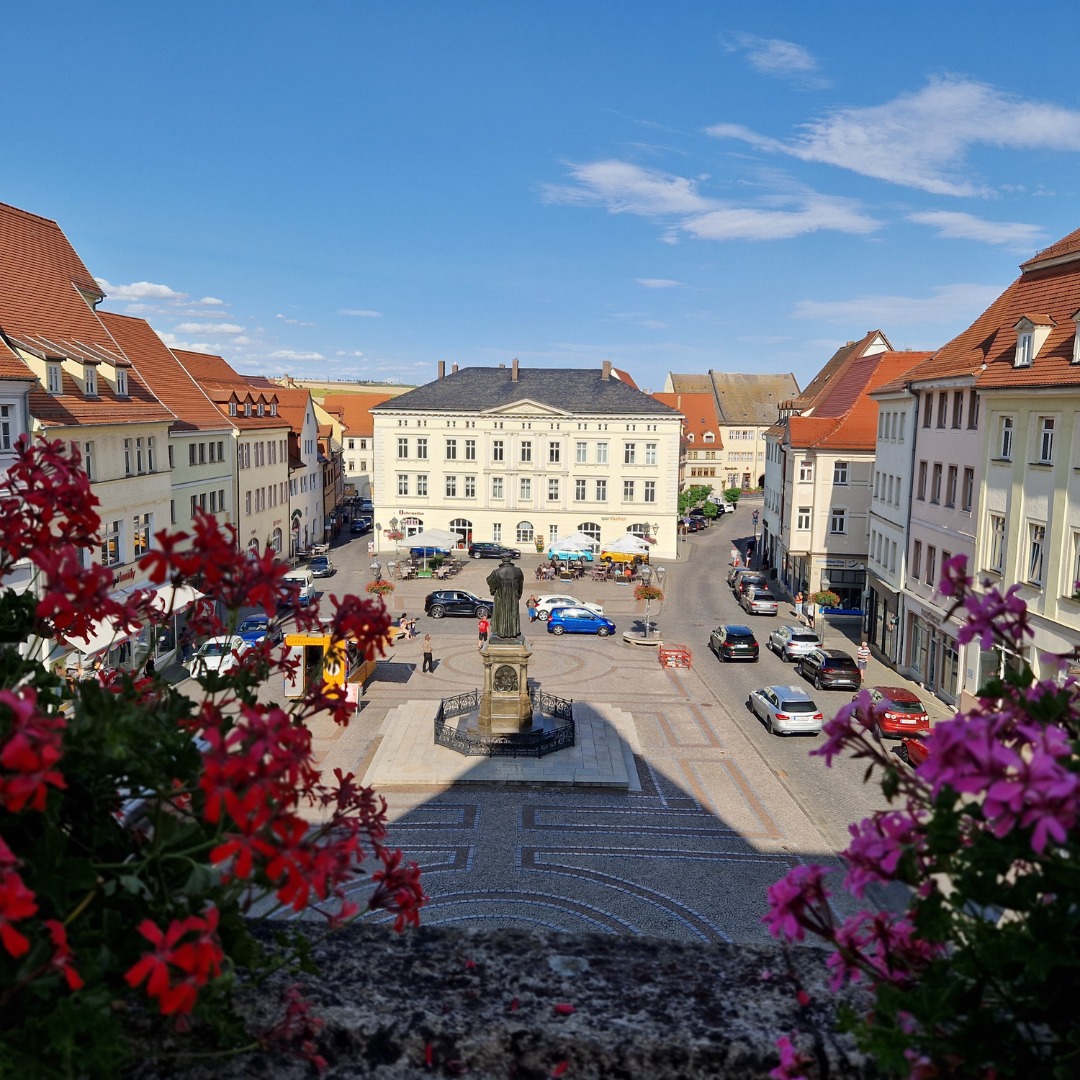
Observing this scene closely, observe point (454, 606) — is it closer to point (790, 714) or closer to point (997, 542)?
point (790, 714)

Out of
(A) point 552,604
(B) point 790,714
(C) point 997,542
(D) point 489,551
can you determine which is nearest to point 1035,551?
(C) point 997,542

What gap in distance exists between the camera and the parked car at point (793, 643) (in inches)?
1286

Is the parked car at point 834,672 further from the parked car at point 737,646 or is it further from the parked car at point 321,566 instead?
the parked car at point 321,566

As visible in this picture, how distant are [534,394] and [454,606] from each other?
2246 cm

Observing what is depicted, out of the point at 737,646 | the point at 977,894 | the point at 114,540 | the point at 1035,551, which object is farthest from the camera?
the point at 737,646

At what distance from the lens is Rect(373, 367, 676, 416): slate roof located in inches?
2235

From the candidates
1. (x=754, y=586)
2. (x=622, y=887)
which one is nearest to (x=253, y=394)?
(x=754, y=586)

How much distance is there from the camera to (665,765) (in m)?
21.0

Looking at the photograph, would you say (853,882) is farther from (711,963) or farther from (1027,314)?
(1027,314)

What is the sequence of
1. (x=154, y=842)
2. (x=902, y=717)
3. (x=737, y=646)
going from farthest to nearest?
1. (x=737, y=646)
2. (x=902, y=717)
3. (x=154, y=842)

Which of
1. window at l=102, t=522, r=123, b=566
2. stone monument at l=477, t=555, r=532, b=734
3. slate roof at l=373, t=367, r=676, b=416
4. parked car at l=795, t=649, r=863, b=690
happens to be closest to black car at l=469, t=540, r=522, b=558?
slate roof at l=373, t=367, r=676, b=416

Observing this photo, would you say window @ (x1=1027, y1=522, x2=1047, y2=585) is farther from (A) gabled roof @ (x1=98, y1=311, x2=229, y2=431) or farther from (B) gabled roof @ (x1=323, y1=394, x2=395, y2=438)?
(B) gabled roof @ (x1=323, y1=394, x2=395, y2=438)

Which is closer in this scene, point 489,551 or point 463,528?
point 489,551

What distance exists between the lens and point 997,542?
2391 cm
